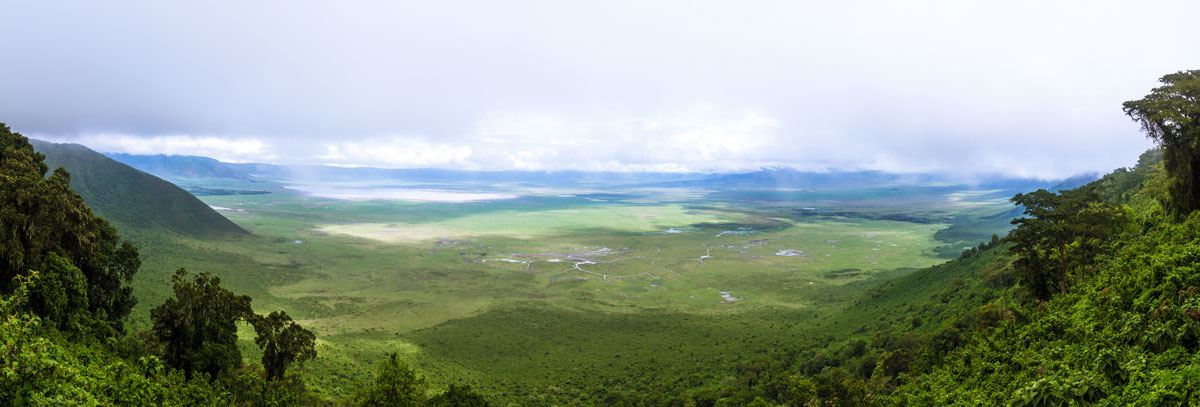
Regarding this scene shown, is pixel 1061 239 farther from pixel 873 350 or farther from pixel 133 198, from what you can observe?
pixel 133 198

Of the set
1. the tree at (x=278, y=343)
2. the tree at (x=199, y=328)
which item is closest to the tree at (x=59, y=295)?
the tree at (x=199, y=328)

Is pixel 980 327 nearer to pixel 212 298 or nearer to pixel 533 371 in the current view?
pixel 533 371

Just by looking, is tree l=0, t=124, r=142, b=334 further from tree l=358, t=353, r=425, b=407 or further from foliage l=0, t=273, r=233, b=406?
tree l=358, t=353, r=425, b=407

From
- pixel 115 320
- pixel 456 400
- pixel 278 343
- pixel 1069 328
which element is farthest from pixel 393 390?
pixel 1069 328

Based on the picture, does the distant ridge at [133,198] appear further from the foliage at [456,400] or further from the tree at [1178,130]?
the tree at [1178,130]

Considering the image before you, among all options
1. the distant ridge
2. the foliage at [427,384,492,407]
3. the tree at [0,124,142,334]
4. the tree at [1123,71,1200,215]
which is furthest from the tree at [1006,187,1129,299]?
the distant ridge

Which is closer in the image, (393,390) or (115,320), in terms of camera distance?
(393,390)
